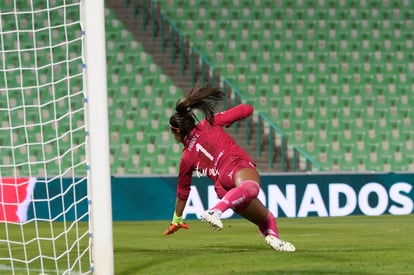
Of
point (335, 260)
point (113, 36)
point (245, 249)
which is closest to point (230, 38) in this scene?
point (113, 36)

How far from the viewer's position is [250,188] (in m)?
8.85

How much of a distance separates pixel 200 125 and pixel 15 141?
1180 centimetres

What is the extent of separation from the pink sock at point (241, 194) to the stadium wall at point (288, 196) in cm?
863

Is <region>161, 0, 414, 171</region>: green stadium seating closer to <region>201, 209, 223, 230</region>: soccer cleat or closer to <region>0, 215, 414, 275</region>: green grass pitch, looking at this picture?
<region>0, 215, 414, 275</region>: green grass pitch

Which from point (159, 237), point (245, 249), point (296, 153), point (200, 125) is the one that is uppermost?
point (200, 125)

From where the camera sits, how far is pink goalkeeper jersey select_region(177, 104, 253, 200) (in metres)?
9.21

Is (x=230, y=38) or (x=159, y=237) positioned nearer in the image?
Answer: (x=159, y=237)

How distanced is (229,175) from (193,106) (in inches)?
28.4

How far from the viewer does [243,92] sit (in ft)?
71.5

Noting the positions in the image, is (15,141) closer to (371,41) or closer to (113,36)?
(113,36)

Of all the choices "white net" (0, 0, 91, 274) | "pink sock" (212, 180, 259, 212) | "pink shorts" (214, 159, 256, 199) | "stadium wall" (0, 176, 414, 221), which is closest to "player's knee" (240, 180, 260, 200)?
"pink sock" (212, 180, 259, 212)

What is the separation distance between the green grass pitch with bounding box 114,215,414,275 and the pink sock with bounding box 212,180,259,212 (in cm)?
51

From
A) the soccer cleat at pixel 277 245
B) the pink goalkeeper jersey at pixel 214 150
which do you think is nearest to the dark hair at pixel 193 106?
the pink goalkeeper jersey at pixel 214 150

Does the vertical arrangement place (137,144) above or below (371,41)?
below
